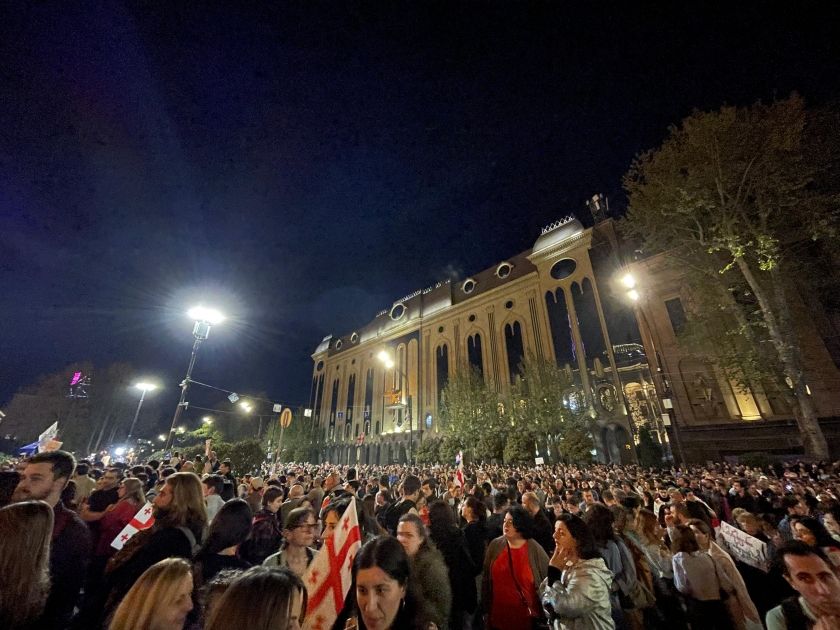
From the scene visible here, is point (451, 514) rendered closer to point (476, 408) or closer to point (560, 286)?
point (476, 408)

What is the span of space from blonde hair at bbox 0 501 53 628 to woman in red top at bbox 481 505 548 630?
3391 mm

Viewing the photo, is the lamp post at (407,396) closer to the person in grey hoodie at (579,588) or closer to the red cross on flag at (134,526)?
the red cross on flag at (134,526)

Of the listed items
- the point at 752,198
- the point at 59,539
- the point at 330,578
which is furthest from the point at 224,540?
the point at 752,198

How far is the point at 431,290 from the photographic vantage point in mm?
48500

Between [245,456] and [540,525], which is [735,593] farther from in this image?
[245,456]

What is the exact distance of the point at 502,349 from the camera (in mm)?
36406

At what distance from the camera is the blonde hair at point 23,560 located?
1832 mm

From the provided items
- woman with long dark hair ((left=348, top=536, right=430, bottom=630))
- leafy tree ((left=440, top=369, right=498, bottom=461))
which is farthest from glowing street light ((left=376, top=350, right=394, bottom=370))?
woman with long dark hair ((left=348, top=536, right=430, bottom=630))

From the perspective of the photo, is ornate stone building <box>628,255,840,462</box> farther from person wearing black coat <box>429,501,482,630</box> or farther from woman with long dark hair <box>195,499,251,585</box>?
woman with long dark hair <box>195,499,251,585</box>

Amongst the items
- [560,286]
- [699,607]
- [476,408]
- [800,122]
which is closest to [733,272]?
[800,122]

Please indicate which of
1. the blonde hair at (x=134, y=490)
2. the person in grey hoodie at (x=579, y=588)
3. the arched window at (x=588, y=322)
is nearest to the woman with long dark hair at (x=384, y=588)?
the person in grey hoodie at (x=579, y=588)

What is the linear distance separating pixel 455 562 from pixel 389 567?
6.20ft

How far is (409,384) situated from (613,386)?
2400 cm

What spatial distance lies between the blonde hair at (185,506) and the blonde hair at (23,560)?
76 cm
